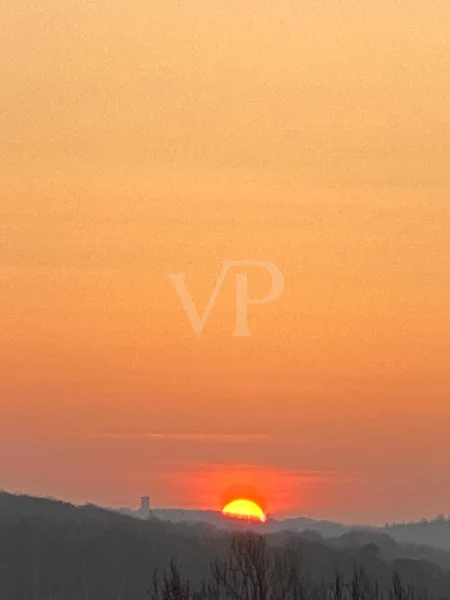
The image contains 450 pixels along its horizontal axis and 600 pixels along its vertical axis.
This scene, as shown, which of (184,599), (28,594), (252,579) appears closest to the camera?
(184,599)

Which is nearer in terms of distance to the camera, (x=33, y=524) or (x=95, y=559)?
(x=95, y=559)

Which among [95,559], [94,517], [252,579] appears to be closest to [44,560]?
[95,559]

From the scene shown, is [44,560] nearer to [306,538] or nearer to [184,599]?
[306,538]

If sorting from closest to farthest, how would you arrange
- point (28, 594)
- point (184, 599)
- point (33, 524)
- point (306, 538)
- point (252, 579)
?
→ 1. point (184, 599)
2. point (252, 579)
3. point (28, 594)
4. point (33, 524)
5. point (306, 538)

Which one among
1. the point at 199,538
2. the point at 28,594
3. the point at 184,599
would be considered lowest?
the point at 184,599

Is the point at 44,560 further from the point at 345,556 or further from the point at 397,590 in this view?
the point at 397,590

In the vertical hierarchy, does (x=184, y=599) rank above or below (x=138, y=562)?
below

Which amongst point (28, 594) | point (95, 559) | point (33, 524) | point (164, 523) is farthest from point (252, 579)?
point (164, 523)
